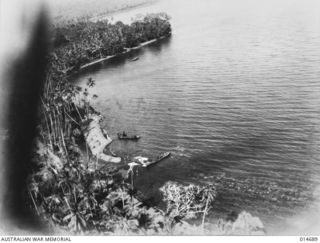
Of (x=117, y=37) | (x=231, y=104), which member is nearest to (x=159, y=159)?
(x=231, y=104)

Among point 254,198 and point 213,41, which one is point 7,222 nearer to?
point 254,198

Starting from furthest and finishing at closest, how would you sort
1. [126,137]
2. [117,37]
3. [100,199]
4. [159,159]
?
[117,37] < [126,137] < [159,159] < [100,199]

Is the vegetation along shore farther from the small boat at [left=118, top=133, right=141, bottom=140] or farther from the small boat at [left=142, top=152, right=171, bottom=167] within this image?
the small boat at [left=118, top=133, right=141, bottom=140]

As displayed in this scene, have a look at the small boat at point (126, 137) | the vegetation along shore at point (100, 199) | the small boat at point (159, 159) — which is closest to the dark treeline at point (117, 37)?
the small boat at point (126, 137)

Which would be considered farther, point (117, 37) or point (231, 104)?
point (117, 37)

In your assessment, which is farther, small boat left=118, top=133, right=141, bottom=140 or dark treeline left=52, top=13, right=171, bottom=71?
dark treeline left=52, top=13, right=171, bottom=71

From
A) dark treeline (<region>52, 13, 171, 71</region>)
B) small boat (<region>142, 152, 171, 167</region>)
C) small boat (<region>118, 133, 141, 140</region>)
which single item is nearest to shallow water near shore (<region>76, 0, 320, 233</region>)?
small boat (<region>118, 133, 141, 140</region>)

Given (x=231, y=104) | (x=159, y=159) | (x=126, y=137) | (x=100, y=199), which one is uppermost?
(x=231, y=104)

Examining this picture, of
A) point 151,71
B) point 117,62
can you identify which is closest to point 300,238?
point 151,71

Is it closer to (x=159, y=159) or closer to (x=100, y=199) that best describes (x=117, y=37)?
(x=159, y=159)
